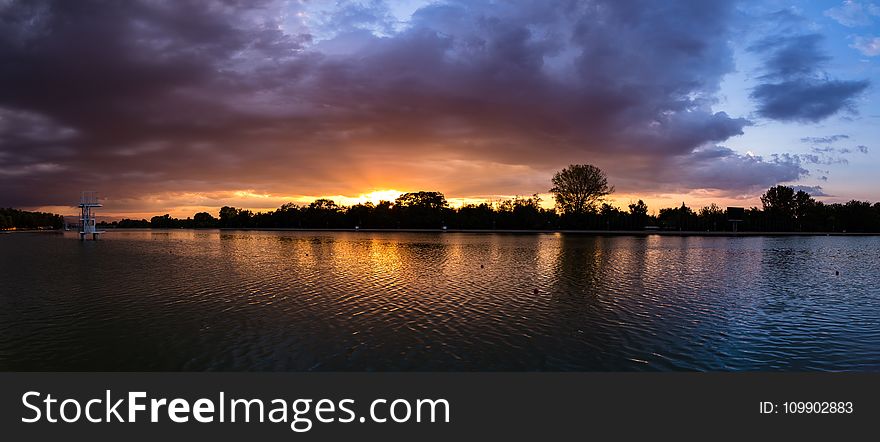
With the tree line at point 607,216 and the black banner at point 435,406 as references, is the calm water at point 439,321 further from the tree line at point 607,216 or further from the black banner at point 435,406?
the tree line at point 607,216

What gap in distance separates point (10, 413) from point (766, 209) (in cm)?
19195

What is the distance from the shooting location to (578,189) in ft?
427

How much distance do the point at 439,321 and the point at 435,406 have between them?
19.6 feet

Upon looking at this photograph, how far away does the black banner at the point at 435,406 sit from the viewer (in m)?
8.28

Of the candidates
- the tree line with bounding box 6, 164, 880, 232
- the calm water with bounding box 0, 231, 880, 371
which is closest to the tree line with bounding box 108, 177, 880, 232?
the tree line with bounding box 6, 164, 880, 232

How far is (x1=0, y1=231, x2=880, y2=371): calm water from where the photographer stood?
11.1 m

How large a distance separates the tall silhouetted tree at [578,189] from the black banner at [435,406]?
124312 millimetres

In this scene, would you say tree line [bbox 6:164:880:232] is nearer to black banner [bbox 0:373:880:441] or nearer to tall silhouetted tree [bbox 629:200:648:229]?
tall silhouetted tree [bbox 629:200:648:229]

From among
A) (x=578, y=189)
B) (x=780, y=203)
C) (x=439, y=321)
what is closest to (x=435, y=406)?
(x=439, y=321)

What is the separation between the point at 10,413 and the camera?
8.56 meters

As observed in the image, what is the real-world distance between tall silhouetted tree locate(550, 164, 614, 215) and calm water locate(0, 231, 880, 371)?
104 meters

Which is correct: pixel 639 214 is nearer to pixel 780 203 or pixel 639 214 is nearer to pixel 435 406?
pixel 780 203

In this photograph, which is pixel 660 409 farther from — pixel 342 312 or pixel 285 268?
pixel 285 268

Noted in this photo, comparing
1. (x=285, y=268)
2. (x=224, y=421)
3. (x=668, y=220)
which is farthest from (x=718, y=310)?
(x=668, y=220)
